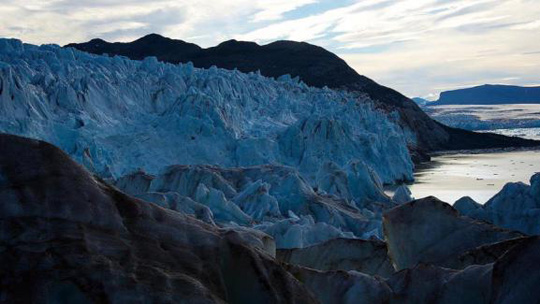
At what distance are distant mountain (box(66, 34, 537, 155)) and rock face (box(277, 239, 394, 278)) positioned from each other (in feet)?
157

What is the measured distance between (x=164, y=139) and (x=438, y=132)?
121 feet

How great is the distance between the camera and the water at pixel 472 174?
24736mm

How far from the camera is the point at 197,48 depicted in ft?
242

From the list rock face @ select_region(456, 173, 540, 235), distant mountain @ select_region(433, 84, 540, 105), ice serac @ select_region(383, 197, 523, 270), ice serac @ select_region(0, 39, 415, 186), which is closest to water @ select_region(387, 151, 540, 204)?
ice serac @ select_region(0, 39, 415, 186)

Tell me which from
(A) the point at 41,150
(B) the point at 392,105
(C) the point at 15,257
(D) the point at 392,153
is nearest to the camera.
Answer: (C) the point at 15,257

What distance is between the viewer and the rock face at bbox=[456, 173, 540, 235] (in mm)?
9242

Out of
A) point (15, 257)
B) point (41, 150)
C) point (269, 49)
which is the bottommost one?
point (15, 257)

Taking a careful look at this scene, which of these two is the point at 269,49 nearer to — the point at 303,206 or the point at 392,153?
the point at 392,153

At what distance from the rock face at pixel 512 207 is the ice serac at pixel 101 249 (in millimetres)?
7356

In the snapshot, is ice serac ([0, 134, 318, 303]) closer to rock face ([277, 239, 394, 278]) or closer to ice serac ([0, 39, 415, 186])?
rock face ([277, 239, 394, 278])

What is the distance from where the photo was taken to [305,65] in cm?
6794

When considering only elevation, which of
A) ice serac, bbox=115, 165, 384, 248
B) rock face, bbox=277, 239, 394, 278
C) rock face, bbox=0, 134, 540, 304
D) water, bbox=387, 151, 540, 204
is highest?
rock face, bbox=0, 134, 540, 304

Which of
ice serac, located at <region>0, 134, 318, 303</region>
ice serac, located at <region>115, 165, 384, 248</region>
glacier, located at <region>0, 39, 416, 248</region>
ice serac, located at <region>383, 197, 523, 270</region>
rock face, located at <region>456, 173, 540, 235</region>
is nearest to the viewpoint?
ice serac, located at <region>0, 134, 318, 303</region>

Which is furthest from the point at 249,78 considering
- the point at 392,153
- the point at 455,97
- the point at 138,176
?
the point at 455,97
